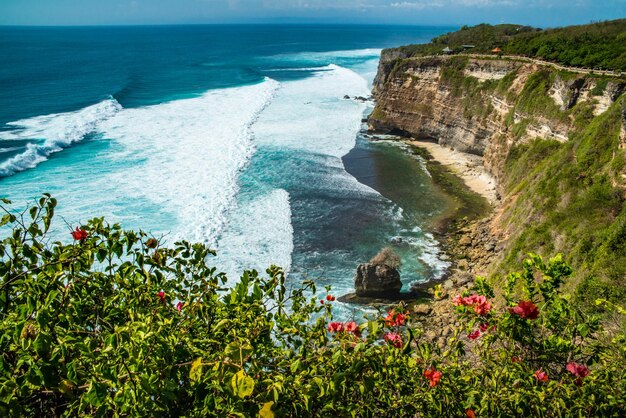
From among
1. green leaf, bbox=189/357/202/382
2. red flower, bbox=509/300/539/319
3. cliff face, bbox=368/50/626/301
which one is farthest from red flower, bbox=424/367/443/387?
cliff face, bbox=368/50/626/301

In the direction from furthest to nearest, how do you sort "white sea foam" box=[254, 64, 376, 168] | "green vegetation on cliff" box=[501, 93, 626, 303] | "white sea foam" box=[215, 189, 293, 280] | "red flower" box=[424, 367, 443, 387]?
"white sea foam" box=[254, 64, 376, 168] < "white sea foam" box=[215, 189, 293, 280] < "green vegetation on cliff" box=[501, 93, 626, 303] < "red flower" box=[424, 367, 443, 387]

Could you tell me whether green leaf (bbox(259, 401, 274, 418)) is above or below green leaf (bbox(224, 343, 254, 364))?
below

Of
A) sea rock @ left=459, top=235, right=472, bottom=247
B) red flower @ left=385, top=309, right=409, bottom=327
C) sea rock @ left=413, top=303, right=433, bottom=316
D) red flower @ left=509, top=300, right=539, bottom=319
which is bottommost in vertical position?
sea rock @ left=413, top=303, right=433, bottom=316

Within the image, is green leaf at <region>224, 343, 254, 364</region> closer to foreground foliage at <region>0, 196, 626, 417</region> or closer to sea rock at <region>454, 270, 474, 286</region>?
foreground foliage at <region>0, 196, 626, 417</region>

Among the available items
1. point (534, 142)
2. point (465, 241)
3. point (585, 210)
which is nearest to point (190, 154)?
point (465, 241)

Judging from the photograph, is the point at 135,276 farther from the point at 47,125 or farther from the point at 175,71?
the point at 175,71

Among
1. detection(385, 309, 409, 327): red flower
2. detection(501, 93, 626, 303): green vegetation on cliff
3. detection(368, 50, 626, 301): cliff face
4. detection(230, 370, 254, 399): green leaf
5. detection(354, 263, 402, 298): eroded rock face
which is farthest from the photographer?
detection(354, 263, 402, 298): eroded rock face

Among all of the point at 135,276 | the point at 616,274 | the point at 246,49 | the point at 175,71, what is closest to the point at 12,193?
the point at 135,276

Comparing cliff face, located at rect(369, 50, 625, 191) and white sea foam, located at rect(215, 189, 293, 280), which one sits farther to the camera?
cliff face, located at rect(369, 50, 625, 191)
